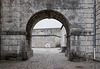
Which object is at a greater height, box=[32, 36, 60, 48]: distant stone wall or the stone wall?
the stone wall

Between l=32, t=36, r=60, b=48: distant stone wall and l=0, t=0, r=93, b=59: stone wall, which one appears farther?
l=32, t=36, r=60, b=48: distant stone wall

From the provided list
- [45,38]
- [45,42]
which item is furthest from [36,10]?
[45,38]

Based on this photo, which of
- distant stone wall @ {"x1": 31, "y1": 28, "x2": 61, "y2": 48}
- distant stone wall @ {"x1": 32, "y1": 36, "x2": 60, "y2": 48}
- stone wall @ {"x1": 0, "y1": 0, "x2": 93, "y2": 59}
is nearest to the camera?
stone wall @ {"x1": 0, "y1": 0, "x2": 93, "y2": 59}

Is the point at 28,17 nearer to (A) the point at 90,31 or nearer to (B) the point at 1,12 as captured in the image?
(B) the point at 1,12

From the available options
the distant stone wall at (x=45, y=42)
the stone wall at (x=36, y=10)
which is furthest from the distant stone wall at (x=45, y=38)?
the stone wall at (x=36, y=10)

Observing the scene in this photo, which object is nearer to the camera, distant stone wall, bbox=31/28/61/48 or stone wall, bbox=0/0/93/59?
stone wall, bbox=0/0/93/59

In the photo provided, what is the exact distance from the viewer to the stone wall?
674 centimetres

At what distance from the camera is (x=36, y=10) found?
6.75 metres

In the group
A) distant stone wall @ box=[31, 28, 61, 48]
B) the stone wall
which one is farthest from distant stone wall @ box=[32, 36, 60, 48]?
the stone wall

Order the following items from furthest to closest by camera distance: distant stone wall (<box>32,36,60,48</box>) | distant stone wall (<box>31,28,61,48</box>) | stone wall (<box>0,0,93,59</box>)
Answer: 1. distant stone wall (<box>31,28,61,48</box>)
2. distant stone wall (<box>32,36,60,48</box>)
3. stone wall (<box>0,0,93,59</box>)

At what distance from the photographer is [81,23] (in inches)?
265

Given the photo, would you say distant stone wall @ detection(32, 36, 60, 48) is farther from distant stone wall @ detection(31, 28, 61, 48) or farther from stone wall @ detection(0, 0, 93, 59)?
stone wall @ detection(0, 0, 93, 59)

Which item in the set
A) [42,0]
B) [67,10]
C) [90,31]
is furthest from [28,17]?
[90,31]

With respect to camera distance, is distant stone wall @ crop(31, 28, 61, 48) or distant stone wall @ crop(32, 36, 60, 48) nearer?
distant stone wall @ crop(32, 36, 60, 48)
